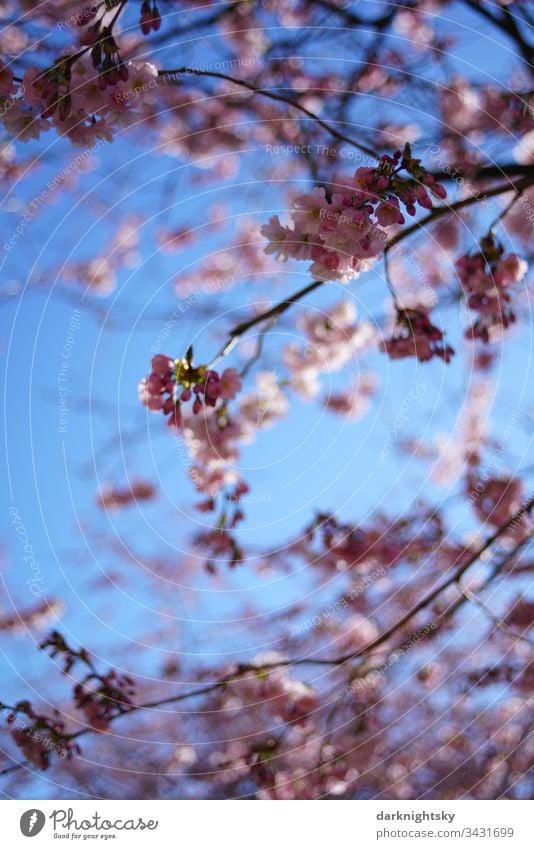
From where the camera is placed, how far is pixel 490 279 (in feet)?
8.18

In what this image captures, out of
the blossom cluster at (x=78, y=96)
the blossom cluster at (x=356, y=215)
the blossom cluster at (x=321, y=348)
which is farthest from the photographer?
the blossom cluster at (x=321, y=348)

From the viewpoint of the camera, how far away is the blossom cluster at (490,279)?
97.0 inches

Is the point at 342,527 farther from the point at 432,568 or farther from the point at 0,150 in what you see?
the point at 0,150

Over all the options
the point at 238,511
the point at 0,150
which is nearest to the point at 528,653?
the point at 238,511

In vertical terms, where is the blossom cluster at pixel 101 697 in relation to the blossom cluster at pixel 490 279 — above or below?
below

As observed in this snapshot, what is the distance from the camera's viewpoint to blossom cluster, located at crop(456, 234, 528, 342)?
8.09 feet
